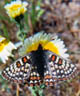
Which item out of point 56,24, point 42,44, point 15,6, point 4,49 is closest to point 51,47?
point 42,44

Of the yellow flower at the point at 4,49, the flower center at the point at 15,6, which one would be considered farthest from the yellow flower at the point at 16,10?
the yellow flower at the point at 4,49

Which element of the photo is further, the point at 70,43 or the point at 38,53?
the point at 70,43

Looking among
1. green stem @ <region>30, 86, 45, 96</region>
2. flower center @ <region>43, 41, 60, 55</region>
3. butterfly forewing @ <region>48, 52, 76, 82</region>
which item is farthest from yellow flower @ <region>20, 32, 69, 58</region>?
green stem @ <region>30, 86, 45, 96</region>

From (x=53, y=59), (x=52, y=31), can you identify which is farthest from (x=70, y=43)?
(x=53, y=59)

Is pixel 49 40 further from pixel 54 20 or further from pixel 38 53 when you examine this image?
pixel 54 20

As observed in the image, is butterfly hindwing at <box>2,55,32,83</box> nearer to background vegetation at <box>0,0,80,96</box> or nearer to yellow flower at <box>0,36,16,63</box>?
yellow flower at <box>0,36,16,63</box>

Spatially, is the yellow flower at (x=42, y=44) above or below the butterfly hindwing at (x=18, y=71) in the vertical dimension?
above

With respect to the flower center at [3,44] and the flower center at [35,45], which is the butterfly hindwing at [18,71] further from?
the flower center at [3,44]

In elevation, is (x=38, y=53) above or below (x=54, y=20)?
below

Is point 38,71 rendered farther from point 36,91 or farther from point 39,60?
point 36,91
